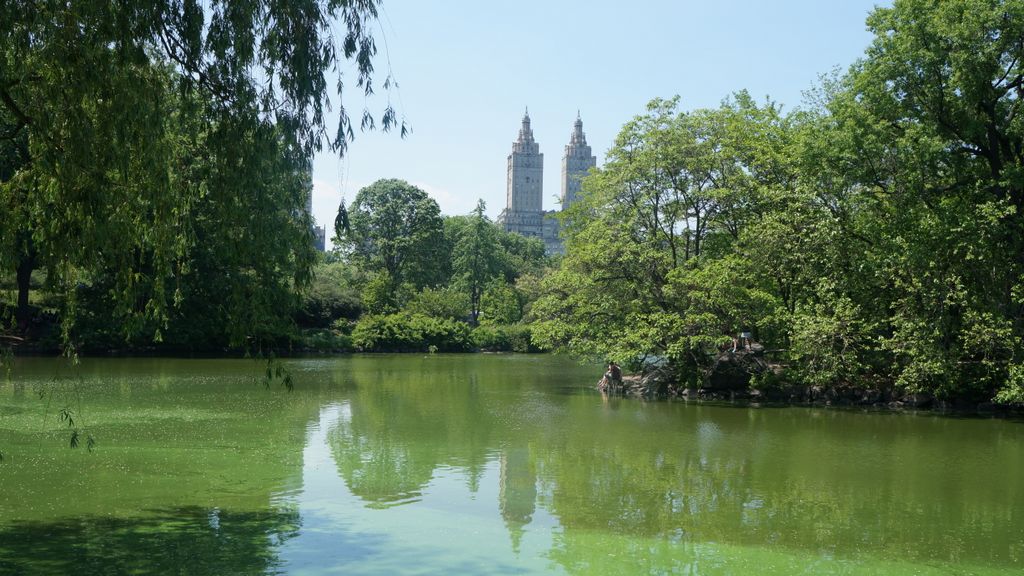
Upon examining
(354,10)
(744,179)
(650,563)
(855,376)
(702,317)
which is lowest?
(650,563)

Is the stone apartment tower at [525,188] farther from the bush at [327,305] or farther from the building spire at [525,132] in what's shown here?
the bush at [327,305]

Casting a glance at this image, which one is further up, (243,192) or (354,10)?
(354,10)

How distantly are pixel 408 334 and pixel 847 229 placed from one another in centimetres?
2596

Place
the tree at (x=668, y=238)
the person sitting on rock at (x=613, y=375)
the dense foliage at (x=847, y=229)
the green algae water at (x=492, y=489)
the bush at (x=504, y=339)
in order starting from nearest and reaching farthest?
the green algae water at (x=492, y=489), the dense foliage at (x=847, y=229), the tree at (x=668, y=238), the person sitting on rock at (x=613, y=375), the bush at (x=504, y=339)

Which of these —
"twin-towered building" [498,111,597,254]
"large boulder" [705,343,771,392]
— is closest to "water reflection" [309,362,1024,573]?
"large boulder" [705,343,771,392]

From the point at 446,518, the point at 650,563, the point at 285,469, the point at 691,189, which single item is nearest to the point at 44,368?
Answer: the point at 285,469

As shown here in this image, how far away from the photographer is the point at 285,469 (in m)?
10.9

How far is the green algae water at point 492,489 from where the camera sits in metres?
7.24

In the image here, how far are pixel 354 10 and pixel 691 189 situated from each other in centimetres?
1691

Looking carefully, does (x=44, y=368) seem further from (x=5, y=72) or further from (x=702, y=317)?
(x=5, y=72)

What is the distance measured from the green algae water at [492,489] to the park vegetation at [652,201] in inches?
65.0

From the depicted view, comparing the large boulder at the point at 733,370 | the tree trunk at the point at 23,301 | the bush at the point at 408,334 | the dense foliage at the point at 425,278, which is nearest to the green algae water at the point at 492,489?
the large boulder at the point at 733,370

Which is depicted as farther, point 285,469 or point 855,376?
point 855,376

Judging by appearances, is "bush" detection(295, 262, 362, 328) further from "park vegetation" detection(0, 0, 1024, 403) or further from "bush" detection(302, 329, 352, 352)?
"park vegetation" detection(0, 0, 1024, 403)
